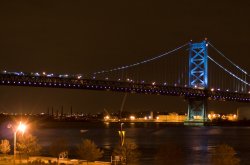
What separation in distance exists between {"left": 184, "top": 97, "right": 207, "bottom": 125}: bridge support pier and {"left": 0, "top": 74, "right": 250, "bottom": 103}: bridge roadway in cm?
110

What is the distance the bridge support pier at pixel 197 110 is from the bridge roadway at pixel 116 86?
3.61 ft

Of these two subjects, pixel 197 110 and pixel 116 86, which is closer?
pixel 116 86

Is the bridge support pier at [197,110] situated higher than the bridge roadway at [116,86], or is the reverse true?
the bridge roadway at [116,86]

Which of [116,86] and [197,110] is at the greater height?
[116,86]

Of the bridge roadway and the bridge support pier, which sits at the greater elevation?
the bridge roadway

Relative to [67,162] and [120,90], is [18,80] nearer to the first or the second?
[120,90]

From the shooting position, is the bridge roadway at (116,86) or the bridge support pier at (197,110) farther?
the bridge support pier at (197,110)

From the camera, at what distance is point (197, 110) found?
286ft

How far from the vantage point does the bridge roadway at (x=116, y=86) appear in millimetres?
74812

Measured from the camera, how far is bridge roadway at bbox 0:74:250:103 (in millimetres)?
74812

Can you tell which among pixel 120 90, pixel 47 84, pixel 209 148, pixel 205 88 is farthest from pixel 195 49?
pixel 209 148

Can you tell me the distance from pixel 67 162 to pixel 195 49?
70.1 m

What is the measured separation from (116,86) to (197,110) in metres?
13.8

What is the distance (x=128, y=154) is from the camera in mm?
24406
